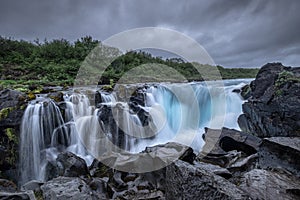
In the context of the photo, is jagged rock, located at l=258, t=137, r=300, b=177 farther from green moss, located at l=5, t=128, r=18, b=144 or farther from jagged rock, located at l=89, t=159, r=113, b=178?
green moss, located at l=5, t=128, r=18, b=144

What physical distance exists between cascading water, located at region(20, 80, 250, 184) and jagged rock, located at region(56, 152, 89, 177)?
109 centimetres

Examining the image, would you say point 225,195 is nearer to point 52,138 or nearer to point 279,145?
point 279,145

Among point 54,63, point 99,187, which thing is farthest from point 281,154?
point 54,63

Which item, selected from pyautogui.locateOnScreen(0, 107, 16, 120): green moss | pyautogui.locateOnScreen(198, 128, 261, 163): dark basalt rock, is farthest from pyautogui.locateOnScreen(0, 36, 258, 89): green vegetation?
pyautogui.locateOnScreen(198, 128, 261, 163): dark basalt rock

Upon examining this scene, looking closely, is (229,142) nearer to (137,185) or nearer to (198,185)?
(137,185)

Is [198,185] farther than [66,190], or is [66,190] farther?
[66,190]

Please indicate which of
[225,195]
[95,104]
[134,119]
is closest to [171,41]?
[134,119]

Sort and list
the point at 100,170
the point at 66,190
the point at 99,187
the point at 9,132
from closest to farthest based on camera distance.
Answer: the point at 66,190 → the point at 99,187 → the point at 100,170 → the point at 9,132

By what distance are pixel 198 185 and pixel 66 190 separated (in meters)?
1.75

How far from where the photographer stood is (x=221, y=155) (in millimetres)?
4793

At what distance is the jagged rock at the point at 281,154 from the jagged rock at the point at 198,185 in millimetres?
1584

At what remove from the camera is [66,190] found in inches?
96.2

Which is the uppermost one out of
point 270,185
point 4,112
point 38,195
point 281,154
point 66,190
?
point 4,112

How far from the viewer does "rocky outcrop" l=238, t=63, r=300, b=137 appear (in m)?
4.95
